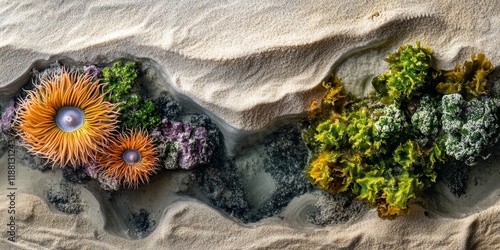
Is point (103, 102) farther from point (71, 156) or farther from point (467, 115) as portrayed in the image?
point (467, 115)

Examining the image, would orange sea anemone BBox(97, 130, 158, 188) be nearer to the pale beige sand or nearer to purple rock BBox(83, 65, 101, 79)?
the pale beige sand

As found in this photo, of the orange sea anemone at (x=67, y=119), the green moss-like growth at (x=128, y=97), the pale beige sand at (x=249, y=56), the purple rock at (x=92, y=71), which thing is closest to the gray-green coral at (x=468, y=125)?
the pale beige sand at (x=249, y=56)

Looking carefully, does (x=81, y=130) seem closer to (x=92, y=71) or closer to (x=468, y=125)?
(x=92, y=71)

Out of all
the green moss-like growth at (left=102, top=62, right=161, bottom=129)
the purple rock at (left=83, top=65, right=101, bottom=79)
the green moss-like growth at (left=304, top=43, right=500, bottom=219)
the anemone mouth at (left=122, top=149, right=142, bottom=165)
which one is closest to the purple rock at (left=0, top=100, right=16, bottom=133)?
the purple rock at (left=83, top=65, right=101, bottom=79)

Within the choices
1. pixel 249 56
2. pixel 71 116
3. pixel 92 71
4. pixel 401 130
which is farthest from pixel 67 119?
pixel 401 130

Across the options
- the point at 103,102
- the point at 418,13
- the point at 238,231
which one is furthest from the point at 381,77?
the point at 103,102

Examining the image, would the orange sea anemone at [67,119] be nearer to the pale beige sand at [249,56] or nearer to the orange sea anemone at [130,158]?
the orange sea anemone at [130,158]
